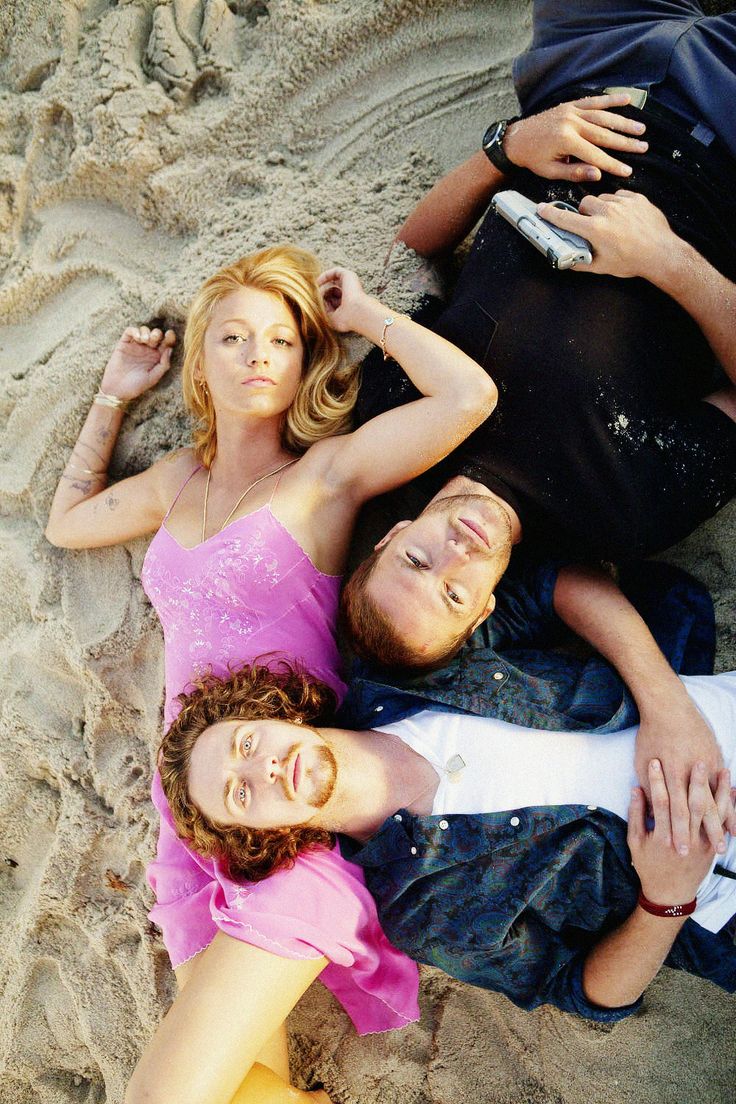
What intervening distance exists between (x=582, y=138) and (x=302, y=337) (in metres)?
1.04

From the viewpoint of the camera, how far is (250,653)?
2.76 metres

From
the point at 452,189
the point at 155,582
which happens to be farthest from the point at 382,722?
the point at 452,189

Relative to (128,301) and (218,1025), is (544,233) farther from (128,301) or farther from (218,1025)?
(218,1025)

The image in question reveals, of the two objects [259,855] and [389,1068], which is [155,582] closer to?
[259,855]

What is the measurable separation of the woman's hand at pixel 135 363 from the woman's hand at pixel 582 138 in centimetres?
148

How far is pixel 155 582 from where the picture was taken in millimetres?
2906

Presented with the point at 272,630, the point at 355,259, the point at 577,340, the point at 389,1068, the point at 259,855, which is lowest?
the point at 389,1068

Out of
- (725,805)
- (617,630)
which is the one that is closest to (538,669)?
(617,630)

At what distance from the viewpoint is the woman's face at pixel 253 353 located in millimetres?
2732

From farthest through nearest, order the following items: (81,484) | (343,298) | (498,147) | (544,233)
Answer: (81,484), (343,298), (498,147), (544,233)

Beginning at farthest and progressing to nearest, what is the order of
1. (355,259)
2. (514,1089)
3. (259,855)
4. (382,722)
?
(355,259), (514,1089), (382,722), (259,855)

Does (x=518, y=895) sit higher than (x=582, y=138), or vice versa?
(x=582, y=138)

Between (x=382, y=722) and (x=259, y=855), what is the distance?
0.51 m

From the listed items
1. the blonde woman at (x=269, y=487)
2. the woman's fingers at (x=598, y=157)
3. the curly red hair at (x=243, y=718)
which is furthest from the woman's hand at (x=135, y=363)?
the woman's fingers at (x=598, y=157)
